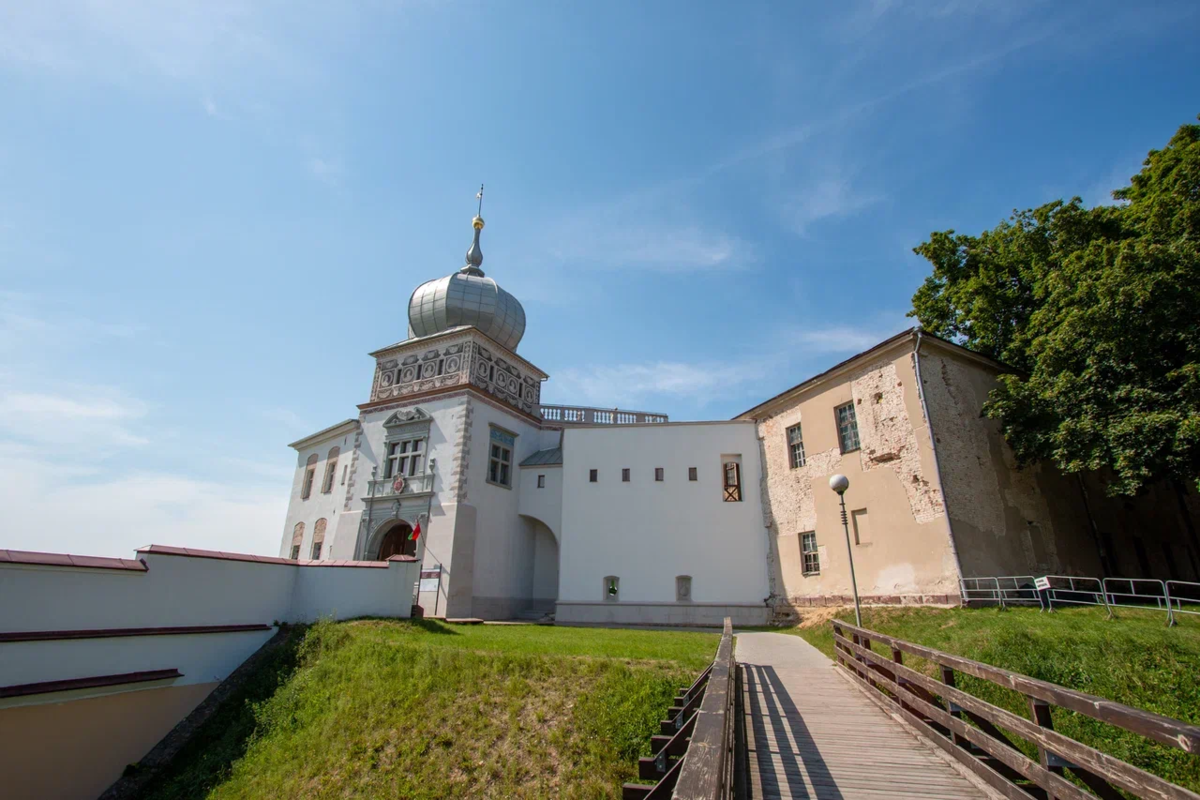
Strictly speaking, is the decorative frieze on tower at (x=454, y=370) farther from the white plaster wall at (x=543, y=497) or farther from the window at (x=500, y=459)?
the white plaster wall at (x=543, y=497)

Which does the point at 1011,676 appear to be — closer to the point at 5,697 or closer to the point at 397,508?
the point at 5,697

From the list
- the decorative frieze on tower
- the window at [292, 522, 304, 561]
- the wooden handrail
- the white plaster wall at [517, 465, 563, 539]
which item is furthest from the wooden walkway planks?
the window at [292, 522, 304, 561]

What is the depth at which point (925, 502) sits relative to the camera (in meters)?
16.6

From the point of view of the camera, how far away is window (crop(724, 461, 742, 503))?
22938 millimetres

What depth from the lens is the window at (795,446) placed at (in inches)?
846

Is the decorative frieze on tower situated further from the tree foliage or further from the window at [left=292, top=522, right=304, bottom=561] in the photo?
the tree foliage

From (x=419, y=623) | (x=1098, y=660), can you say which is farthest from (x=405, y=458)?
(x=1098, y=660)

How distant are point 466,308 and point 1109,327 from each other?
82.5ft

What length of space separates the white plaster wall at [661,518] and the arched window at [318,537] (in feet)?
46.1

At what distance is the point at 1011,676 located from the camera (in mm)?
4652

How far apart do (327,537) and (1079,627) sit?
96.3 feet

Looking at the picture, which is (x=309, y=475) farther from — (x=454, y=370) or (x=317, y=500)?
(x=454, y=370)

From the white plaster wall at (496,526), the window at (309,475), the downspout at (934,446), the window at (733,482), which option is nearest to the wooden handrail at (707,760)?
the downspout at (934,446)

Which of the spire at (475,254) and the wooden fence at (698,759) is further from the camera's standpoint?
the spire at (475,254)
